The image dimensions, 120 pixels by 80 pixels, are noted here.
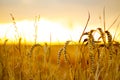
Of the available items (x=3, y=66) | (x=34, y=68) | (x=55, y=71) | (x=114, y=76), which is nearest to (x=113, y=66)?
(x=114, y=76)

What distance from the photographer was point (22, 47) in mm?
1094

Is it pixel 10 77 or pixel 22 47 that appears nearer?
pixel 10 77

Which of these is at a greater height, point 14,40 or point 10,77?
point 14,40

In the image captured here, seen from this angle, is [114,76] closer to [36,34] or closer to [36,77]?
[36,77]

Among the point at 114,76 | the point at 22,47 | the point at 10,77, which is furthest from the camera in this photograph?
the point at 22,47

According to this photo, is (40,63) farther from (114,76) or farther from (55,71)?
(114,76)

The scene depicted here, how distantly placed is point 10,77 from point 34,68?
11cm

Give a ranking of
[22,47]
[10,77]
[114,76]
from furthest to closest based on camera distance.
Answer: [22,47] < [10,77] < [114,76]

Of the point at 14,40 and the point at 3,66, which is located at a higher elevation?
the point at 14,40

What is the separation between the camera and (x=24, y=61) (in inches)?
41.9

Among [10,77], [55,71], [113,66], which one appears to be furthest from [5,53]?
[113,66]

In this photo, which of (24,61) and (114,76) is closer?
(114,76)

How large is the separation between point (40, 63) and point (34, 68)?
0.03 metres

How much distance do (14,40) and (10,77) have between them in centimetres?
22
